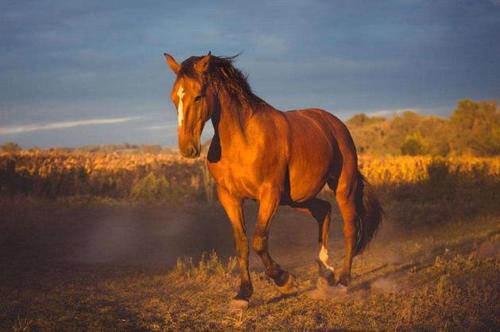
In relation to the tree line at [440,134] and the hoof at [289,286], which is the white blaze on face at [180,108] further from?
the tree line at [440,134]

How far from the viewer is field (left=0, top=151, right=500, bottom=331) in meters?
6.05

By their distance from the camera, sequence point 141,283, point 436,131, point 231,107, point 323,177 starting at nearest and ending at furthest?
point 231,107 → point 323,177 → point 141,283 → point 436,131

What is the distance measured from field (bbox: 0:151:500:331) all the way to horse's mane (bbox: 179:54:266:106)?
224 centimetres

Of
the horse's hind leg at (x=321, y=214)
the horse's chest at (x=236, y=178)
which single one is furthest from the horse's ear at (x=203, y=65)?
the horse's hind leg at (x=321, y=214)

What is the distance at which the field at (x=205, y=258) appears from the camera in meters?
Result: 6.05

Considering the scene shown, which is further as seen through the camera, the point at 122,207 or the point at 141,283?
the point at 122,207

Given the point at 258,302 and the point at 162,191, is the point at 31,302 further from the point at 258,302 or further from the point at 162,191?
→ the point at 162,191

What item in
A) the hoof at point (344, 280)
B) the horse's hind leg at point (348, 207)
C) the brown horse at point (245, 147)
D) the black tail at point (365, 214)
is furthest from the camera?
the black tail at point (365, 214)

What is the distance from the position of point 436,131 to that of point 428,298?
4482 centimetres

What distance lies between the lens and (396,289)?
7453mm

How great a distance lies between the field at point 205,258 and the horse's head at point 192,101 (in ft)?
5.57

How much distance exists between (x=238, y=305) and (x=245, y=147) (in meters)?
1.62

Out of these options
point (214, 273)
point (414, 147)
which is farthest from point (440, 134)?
point (214, 273)

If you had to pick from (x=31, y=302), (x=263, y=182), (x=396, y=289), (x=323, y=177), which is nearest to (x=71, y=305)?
(x=31, y=302)
